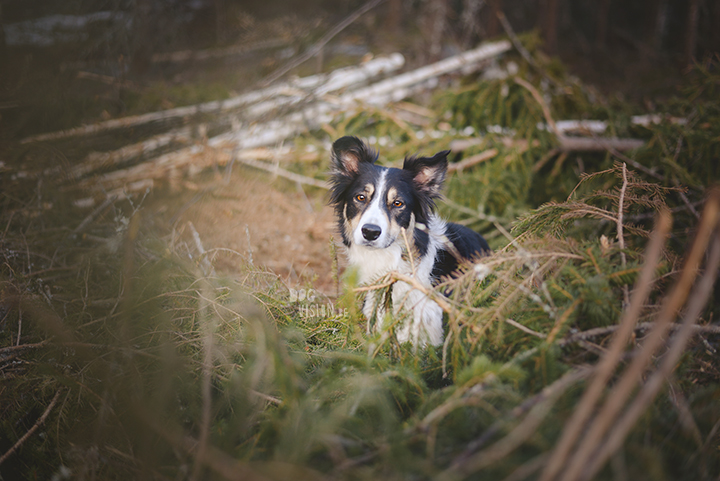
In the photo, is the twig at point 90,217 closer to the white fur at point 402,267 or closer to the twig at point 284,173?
the white fur at point 402,267

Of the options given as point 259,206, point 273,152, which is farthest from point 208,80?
point 259,206

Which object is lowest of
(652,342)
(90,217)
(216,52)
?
(90,217)

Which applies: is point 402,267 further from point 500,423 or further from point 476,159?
point 476,159

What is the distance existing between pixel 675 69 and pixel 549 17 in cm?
498

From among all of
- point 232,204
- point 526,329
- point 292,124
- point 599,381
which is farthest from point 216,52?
point 599,381

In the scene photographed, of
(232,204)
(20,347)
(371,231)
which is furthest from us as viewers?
(232,204)

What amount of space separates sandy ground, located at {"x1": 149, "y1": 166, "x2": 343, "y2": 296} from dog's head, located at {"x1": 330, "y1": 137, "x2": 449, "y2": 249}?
909 millimetres

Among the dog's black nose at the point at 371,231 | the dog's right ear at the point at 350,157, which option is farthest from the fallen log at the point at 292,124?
the dog's black nose at the point at 371,231

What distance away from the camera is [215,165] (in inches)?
251

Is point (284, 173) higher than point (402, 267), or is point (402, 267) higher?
point (284, 173)

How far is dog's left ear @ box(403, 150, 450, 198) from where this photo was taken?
11.9 ft

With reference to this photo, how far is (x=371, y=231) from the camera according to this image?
3.08 meters

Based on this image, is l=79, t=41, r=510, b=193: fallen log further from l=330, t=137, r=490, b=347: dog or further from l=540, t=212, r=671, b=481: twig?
l=540, t=212, r=671, b=481: twig

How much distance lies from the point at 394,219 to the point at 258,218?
3.43m
